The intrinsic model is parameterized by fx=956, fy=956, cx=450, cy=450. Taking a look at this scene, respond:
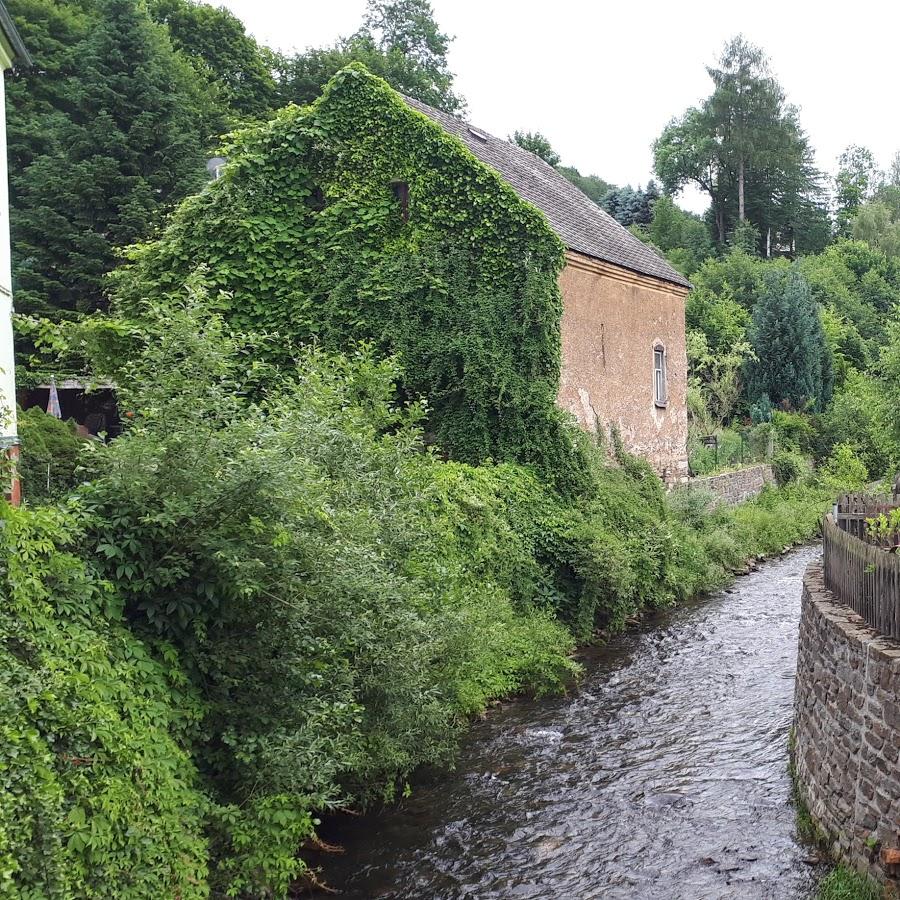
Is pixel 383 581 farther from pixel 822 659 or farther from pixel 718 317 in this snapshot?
pixel 718 317

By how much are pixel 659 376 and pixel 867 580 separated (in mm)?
18192

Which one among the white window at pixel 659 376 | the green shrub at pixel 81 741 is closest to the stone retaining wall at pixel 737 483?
the white window at pixel 659 376

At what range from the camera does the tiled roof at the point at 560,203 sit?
2126cm

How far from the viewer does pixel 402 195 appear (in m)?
18.0

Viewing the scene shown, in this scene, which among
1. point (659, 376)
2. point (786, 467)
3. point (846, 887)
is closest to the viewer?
point (846, 887)

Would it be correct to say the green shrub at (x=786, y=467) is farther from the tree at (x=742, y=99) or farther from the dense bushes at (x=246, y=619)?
the tree at (x=742, y=99)

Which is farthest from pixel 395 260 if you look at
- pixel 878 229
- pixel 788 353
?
pixel 878 229

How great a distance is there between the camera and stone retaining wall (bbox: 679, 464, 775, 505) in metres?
25.3

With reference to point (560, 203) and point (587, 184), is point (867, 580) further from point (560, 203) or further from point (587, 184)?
point (587, 184)

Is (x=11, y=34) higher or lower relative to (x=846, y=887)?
higher

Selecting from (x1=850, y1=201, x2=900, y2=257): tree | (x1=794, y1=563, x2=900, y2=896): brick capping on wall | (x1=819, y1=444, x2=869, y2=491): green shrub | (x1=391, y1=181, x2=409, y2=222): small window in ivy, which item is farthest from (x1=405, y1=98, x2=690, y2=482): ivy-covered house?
(x1=850, y1=201, x2=900, y2=257): tree

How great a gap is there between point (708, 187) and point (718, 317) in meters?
23.8

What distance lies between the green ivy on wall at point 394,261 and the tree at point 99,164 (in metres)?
10.4

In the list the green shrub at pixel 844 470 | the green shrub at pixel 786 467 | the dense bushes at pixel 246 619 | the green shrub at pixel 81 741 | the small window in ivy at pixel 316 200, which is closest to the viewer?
the green shrub at pixel 81 741
